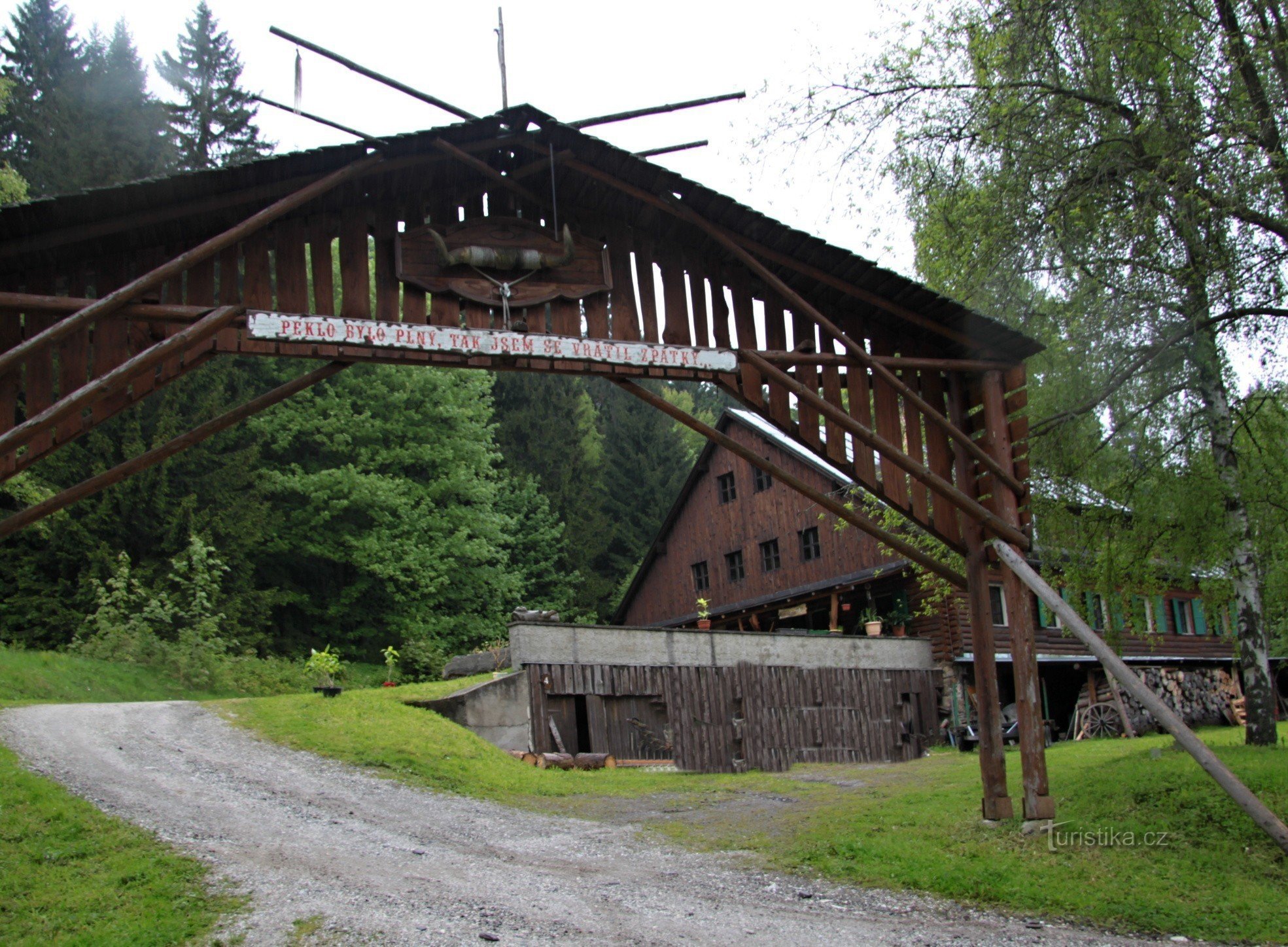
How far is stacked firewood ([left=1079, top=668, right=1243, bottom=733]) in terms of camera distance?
93.3 feet

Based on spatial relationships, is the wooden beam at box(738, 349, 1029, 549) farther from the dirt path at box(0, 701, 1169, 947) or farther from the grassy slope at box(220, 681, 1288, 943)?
the dirt path at box(0, 701, 1169, 947)

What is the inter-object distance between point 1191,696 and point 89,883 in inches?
1154

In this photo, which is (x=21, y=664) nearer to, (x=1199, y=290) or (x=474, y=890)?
(x=474, y=890)

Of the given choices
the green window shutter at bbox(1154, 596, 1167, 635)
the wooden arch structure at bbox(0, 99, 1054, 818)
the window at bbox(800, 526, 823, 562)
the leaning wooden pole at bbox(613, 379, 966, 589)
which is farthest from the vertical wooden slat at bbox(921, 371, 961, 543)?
the green window shutter at bbox(1154, 596, 1167, 635)

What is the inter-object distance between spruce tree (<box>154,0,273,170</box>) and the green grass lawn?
104 ft

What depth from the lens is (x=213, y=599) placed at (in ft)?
92.9

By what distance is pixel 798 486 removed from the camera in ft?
34.0

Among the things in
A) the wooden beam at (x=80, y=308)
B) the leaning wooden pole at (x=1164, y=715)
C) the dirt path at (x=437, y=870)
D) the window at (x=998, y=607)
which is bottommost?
the dirt path at (x=437, y=870)

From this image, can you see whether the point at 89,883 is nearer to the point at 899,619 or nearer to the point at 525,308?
the point at 525,308

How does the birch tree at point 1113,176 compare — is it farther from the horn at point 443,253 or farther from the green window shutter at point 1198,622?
the green window shutter at point 1198,622

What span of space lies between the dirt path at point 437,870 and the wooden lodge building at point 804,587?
53.3 ft

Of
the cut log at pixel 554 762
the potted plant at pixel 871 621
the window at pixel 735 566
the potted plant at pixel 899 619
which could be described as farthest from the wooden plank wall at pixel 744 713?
the window at pixel 735 566

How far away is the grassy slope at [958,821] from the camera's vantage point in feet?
26.3

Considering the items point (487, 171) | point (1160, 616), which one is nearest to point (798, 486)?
point (487, 171)
